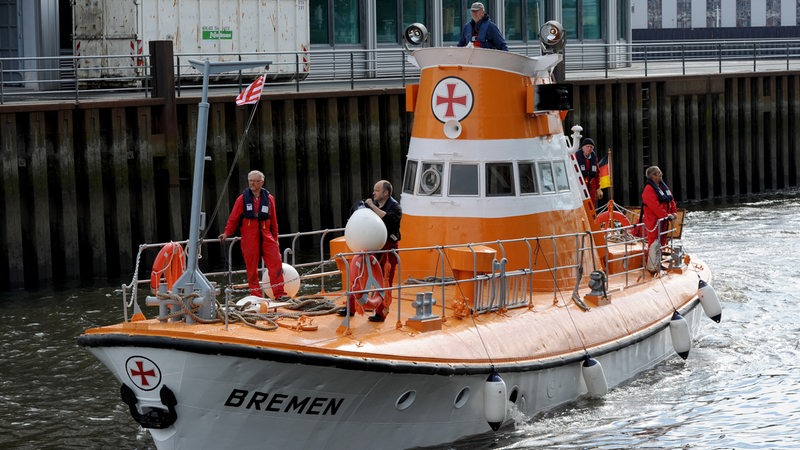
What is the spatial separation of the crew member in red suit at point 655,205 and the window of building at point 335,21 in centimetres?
1663

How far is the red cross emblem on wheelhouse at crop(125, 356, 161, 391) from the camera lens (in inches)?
428

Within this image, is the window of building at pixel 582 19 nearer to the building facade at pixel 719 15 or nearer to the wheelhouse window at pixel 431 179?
the building facade at pixel 719 15

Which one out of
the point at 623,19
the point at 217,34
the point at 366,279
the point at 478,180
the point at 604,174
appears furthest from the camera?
the point at 623,19

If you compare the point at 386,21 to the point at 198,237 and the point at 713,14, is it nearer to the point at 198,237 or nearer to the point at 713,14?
the point at 198,237

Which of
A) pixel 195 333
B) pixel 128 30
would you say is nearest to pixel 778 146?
pixel 128 30

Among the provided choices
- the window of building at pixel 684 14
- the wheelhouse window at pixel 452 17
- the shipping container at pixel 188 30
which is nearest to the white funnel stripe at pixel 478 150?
the shipping container at pixel 188 30

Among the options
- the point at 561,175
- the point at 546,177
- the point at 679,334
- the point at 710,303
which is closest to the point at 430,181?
the point at 546,177

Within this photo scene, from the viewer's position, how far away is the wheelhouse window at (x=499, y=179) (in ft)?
46.2

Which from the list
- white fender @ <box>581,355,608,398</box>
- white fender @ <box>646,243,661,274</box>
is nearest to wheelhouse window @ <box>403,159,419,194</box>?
white fender @ <box>581,355,608,398</box>

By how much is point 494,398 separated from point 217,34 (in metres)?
17.1

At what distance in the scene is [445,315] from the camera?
1287 centimetres

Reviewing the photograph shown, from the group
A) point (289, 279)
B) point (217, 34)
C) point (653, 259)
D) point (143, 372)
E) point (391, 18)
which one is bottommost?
point (143, 372)

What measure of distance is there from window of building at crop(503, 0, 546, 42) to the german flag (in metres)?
18.4

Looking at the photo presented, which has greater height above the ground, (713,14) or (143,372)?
(713,14)
